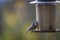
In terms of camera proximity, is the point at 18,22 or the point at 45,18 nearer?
the point at 45,18

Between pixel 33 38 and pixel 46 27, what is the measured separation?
0.65m

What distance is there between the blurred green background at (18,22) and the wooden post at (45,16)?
0.53 meters

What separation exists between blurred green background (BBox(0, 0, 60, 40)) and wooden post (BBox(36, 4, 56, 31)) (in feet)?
1.74

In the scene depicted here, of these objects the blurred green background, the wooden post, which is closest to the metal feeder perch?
the wooden post

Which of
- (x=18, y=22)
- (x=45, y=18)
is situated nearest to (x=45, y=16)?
(x=45, y=18)

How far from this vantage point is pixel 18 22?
186 cm

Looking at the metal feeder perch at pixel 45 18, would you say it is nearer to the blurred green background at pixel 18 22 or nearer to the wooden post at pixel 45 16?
the wooden post at pixel 45 16

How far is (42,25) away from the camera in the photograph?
44.1 inches

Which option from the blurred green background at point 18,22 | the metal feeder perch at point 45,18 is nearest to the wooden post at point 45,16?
the metal feeder perch at point 45,18

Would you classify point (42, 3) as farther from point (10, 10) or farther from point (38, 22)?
point (10, 10)

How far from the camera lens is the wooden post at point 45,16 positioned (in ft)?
3.58

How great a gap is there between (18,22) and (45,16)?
77 cm

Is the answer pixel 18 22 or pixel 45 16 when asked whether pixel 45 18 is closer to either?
pixel 45 16

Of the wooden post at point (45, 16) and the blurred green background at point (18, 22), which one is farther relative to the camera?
the blurred green background at point (18, 22)
